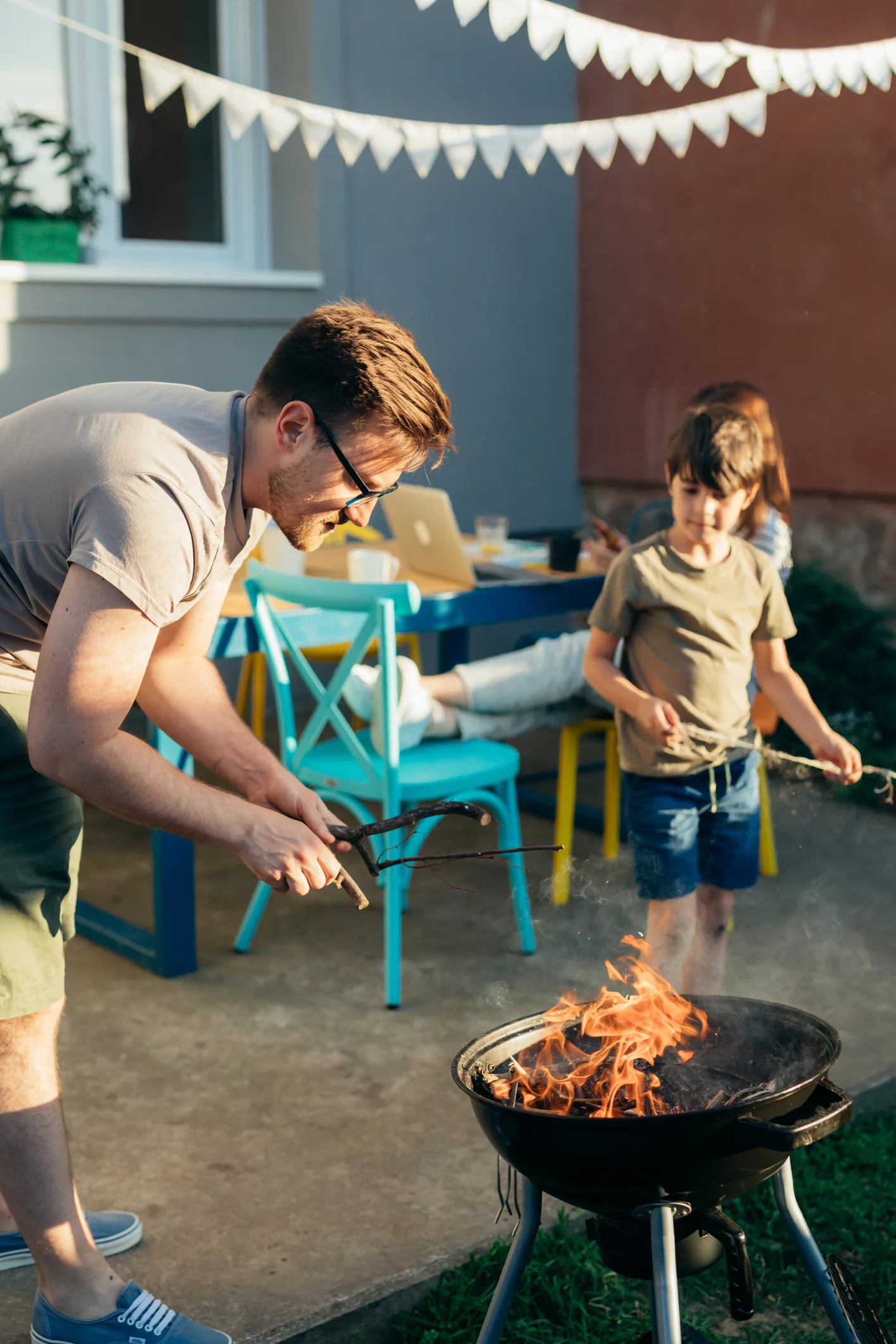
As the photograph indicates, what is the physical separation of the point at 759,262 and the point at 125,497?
487cm

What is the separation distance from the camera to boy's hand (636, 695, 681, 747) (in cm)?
276

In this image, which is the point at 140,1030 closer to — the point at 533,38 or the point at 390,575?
the point at 390,575

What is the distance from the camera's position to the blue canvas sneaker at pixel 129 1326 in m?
1.98

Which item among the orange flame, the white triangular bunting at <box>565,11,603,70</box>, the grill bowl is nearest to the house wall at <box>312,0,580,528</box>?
the white triangular bunting at <box>565,11,603,70</box>

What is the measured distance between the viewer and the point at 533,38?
3.22 m

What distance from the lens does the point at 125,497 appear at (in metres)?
1.63

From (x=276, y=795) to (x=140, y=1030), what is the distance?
142 cm

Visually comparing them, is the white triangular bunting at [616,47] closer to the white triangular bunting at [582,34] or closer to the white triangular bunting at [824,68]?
the white triangular bunting at [582,34]

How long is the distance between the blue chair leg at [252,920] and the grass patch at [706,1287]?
4.68ft

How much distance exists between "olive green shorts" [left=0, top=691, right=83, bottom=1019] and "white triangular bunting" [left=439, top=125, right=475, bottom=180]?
9.72 feet

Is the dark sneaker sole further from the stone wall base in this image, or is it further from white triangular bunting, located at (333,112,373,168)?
the stone wall base

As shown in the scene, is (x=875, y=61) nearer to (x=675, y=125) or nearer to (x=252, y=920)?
(x=675, y=125)

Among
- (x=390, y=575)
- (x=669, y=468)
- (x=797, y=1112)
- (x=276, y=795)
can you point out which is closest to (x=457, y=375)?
(x=390, y=575)

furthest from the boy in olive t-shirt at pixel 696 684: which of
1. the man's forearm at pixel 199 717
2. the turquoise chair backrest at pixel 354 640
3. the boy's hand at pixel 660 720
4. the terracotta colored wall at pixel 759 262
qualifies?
the terracotta colored wall at pixel 759 262
